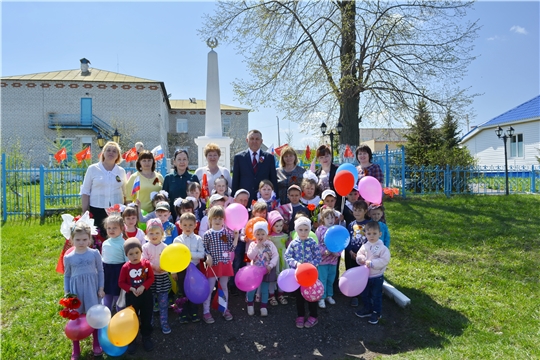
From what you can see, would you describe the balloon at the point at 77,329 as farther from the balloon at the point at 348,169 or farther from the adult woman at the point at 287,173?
the balloon at the point at 348,169

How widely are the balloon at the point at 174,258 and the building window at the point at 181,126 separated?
1264 inches

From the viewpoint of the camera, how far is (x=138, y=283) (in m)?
3.20

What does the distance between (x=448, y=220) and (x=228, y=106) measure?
97.4ft

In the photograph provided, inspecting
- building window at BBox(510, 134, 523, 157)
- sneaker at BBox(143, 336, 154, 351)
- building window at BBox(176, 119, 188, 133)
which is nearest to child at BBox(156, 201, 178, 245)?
sneaker at BBox(143, 336, 154, 351)

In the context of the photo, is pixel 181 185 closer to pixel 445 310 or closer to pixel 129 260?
pixel 129 260

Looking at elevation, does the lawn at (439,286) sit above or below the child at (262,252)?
below

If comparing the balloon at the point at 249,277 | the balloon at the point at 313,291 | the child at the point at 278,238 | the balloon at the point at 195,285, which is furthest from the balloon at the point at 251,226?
the balloon at the point at 313,291

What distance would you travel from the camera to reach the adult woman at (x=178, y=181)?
4.32 m

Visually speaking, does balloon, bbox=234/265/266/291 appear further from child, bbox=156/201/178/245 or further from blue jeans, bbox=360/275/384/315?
blue jeans, bbox=360/275/384/315

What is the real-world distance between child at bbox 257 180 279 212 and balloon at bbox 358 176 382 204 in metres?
1.02

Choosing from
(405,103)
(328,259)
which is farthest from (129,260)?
(405,103)

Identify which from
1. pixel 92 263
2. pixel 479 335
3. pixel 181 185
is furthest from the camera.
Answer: pixel 181 185

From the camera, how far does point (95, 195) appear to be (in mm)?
4043

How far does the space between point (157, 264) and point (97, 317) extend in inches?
26.4
